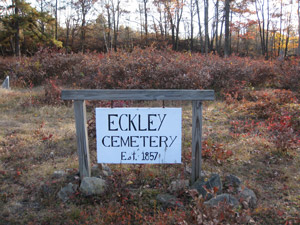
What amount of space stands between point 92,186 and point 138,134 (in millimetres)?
845

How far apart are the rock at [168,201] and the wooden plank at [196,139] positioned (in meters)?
0.41

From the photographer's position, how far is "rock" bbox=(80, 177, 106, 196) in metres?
3.13

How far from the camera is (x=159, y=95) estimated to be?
2990 mm

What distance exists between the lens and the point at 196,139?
10.4ft

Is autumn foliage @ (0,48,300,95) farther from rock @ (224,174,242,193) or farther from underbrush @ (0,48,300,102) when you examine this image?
rock @ (224,174,242,193)

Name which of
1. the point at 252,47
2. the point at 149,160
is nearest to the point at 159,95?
the point at 149,160

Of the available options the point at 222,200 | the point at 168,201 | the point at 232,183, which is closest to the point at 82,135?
the point at 168,201

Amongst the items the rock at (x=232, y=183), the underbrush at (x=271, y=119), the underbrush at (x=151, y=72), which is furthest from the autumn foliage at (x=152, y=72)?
the rock at (x=232, y=183)

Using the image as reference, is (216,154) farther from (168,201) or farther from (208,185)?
(168,201)

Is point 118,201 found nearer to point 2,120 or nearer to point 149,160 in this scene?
point 149,160

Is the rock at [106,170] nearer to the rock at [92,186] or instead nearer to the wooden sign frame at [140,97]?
the rock at [92,186]

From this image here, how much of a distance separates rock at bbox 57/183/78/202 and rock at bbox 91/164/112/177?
40 centimetres

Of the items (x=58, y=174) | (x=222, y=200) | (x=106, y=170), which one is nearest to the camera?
(x=222, y=200)

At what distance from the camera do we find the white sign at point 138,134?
3.09 metres
